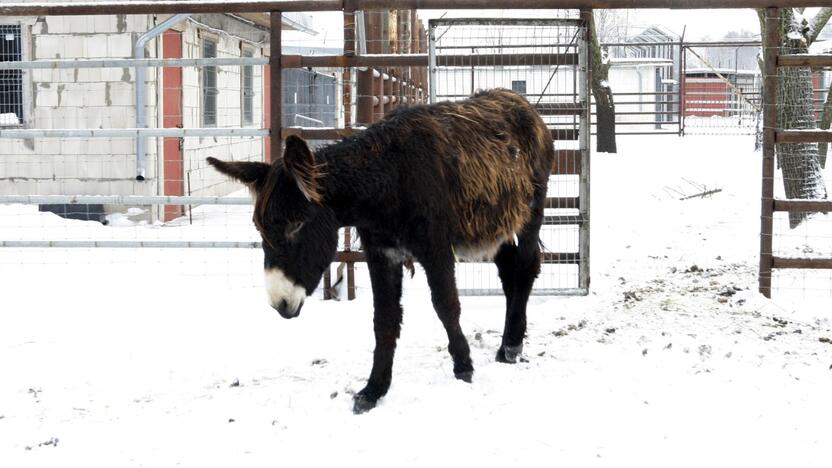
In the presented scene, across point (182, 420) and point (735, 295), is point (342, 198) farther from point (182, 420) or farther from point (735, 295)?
point (735, 295)

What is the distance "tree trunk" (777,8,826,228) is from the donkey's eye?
6.18m

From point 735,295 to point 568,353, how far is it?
6.72 ft

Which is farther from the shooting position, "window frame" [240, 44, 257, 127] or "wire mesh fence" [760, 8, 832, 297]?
"window frame" [240, 44, 257, 127]

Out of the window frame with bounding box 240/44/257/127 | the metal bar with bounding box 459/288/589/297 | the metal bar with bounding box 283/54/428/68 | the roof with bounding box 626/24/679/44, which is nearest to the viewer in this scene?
the metal bar with bounding box 283/54/428/68

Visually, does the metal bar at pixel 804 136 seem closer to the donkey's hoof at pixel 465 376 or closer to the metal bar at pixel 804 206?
the metal bar at pixel 804 206

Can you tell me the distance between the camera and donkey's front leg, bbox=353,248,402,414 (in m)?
4.74

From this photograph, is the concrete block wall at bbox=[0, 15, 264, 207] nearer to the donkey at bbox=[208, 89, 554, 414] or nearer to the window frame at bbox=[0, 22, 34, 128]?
the window frame at bbox=[0, 22, 34, 128]

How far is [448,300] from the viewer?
4855 millimetres

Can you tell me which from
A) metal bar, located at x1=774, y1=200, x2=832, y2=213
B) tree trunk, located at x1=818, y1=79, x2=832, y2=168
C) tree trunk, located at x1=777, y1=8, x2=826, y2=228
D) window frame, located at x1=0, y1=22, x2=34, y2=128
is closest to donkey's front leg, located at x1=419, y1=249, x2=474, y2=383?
metal bar, located at x1=774, y1=200, x2=832, y2=213

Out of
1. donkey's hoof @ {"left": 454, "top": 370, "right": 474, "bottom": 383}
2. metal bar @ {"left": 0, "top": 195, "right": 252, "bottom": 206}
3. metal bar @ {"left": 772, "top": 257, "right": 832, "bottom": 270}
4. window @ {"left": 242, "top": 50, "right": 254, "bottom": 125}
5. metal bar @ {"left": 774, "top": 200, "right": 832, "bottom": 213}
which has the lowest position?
donkey's hoof @ {"left": 454, "top": 370, "right": 474, "bottom": 383}

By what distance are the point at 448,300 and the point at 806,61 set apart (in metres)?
3.80

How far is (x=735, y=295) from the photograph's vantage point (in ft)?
22.7

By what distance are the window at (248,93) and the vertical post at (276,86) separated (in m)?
10.3

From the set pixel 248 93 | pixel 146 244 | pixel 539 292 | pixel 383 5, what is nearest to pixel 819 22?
pixel 539 292
